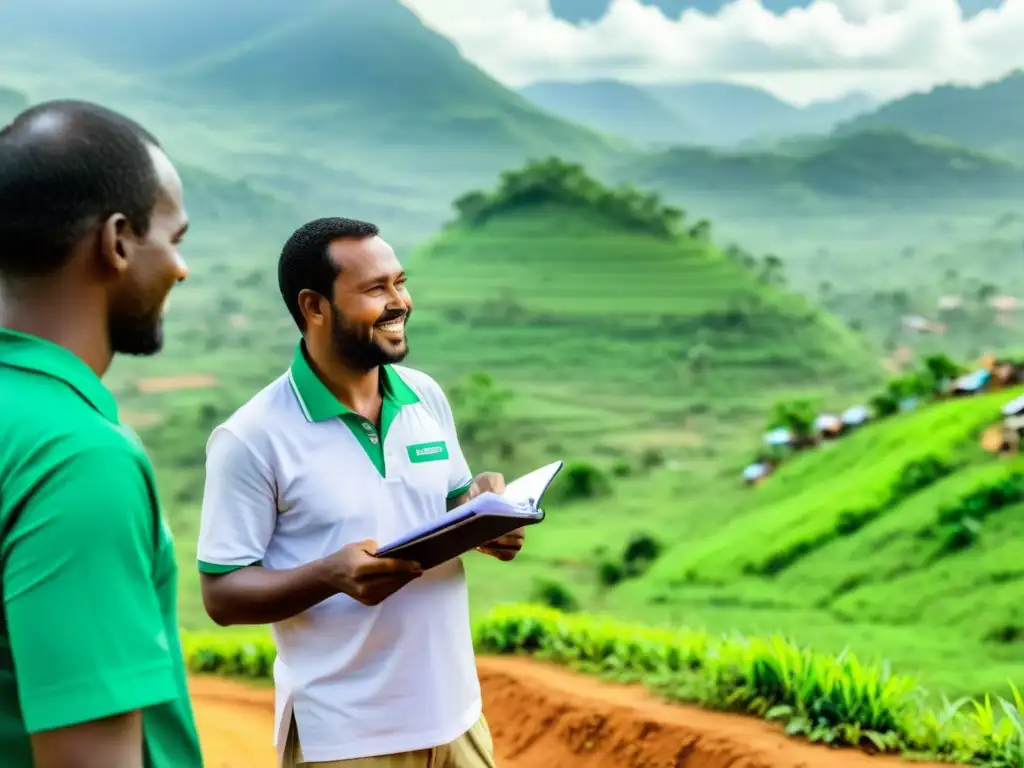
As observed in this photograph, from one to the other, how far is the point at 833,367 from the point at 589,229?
10.0 feet

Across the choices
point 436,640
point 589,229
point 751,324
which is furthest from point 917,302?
point 436,640

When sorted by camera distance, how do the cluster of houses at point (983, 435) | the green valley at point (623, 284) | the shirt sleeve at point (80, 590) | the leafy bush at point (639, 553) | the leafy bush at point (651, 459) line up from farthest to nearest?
the leafy bush at point (651, 459) < the leafy bush at point (639, 553) < the green valley at point (623, 284) < the cluster of houses at point (983, 435) < the shirt sleeve at point (80, 590)

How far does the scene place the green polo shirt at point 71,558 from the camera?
2.84ft

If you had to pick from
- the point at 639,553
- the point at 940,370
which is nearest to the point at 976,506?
the point at 940,370

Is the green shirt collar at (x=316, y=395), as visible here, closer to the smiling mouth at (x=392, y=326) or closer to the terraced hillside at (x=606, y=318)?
the smiling mouth at (x=392, y=326)

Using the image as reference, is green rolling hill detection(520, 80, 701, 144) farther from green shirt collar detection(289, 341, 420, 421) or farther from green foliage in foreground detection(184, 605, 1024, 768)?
green shirt collar detection(289, 341, 420, 421)

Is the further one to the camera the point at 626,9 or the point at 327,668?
the point at 626,9

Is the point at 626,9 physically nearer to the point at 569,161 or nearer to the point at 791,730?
the point at 569,161

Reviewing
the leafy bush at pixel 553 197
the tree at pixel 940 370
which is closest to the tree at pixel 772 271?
the leafy bush at pixel 553 197

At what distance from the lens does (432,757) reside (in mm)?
1836

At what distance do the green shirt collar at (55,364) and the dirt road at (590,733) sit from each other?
2.81 m

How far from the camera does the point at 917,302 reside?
36.5ft

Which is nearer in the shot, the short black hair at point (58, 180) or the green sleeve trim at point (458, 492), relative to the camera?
the short black hair at point (58, 180)

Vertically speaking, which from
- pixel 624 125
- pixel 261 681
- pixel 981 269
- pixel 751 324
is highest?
pixel 624 125
